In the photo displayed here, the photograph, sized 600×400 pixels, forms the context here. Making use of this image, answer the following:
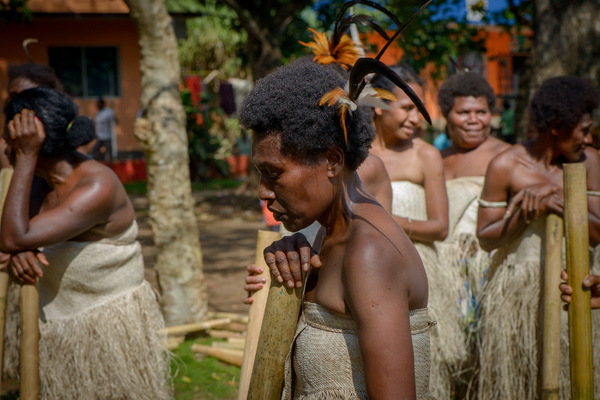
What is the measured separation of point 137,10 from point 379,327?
4052 millimetres

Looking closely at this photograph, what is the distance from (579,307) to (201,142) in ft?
45.2

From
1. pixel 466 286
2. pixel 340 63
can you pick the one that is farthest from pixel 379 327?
pixel 466 286

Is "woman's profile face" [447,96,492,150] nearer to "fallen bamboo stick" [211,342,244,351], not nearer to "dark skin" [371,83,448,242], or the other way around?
"dark skin" [371,83,448,242]

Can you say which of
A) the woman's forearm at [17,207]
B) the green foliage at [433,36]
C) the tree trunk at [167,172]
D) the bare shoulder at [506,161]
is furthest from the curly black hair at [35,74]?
the green foliage at [433,36]

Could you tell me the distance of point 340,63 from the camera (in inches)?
118

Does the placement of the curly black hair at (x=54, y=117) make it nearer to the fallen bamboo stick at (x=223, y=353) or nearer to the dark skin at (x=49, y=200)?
the dark skin at (x=49, y=200)

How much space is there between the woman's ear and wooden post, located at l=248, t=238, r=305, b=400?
1.27ft

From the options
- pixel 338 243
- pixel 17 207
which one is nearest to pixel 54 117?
pixel 17 207

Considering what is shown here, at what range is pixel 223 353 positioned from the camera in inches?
184

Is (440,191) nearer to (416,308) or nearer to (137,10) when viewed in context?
(416,308)

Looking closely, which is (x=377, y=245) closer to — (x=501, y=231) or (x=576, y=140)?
(x=501, y=231)

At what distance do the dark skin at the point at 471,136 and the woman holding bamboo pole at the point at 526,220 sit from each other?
927 mm

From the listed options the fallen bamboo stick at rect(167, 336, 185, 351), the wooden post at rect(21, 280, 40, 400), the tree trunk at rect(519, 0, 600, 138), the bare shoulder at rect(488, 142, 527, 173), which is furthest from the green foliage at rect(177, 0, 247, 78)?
the wooden post at rect(21, 280, 40, 400)

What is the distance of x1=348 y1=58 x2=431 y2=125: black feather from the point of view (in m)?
1.52
